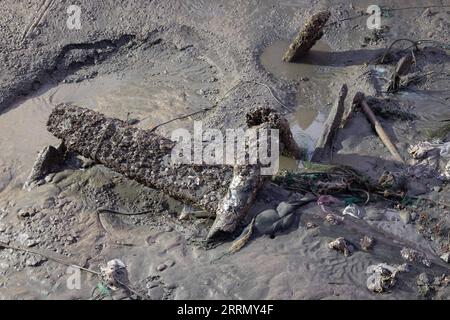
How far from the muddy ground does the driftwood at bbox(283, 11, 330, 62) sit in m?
0.20

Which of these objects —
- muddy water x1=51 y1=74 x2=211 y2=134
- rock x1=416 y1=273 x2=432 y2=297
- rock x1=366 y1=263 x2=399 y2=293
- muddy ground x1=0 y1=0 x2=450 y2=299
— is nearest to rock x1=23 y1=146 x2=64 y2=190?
muddy ground x1=0 y1=0 x2=450 y2=299

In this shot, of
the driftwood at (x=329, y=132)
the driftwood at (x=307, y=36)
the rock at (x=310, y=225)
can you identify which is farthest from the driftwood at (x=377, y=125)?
the rock at (x=310, y=225)

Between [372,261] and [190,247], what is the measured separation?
196cm

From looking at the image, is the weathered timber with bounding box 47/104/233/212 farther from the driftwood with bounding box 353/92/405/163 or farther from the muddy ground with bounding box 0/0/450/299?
the driftwood with bounding box 353/92/405/163

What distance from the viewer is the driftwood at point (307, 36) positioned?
8.58m

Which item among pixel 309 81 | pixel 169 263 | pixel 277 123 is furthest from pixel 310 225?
pixel 309 81

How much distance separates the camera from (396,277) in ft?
19.8

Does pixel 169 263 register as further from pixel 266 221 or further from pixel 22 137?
pixel 22 137

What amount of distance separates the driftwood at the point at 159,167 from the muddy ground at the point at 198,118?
38 centimetres

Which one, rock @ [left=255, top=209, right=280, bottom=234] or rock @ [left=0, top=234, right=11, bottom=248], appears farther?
rock @ [left=0, top=234, right=11, bottom=248]

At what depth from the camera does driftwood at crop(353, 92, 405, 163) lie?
7.58 meters

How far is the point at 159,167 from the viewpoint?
673cm

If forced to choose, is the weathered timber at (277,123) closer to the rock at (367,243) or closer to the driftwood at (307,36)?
the rock at (367,243)

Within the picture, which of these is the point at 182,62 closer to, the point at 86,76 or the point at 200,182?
the point at 86,76
